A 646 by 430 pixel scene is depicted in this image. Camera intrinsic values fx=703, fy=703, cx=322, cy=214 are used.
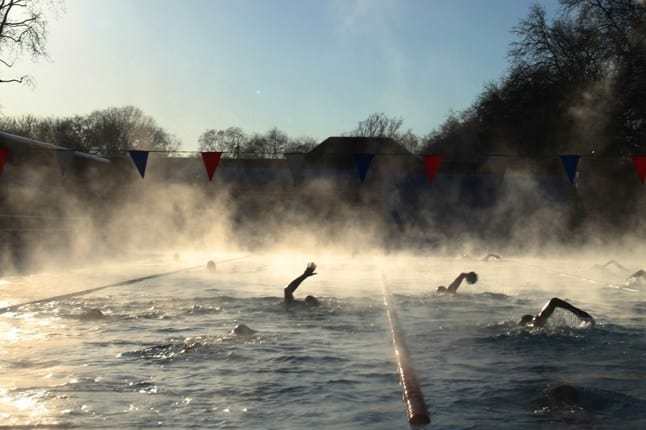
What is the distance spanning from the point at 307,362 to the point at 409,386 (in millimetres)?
1003

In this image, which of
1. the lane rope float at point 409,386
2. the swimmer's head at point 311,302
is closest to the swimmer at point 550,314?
the lane rope float at point 409,386

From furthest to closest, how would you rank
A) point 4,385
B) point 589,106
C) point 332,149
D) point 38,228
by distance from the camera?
point 332,149 < point 589,106 < point 38,228 < point 4,385

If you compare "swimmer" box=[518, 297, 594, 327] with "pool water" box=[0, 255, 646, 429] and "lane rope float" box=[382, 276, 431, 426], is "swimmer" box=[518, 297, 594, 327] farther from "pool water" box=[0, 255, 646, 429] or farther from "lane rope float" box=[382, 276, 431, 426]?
"lane rope float" box=[382, 276, 431, 426]

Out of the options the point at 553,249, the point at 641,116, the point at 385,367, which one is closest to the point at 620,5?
the point at 641,116

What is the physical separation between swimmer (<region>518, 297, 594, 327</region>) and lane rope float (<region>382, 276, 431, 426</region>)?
1.18 meters

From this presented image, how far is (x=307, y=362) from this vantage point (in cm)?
484

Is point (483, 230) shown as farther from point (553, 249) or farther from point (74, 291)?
point (74, 291)

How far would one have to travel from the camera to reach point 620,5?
89.1ft

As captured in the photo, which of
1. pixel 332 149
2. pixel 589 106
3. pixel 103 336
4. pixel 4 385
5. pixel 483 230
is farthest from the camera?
pixel 332 149

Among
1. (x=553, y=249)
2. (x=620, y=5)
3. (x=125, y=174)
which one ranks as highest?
(x=620, y=5)

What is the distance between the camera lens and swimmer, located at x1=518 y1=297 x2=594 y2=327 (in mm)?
6016

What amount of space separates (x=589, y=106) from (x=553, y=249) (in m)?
8.30

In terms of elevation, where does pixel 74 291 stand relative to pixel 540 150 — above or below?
below

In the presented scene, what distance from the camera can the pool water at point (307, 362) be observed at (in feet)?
11.4
